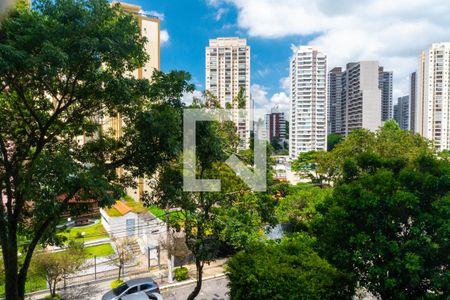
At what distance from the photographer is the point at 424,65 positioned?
3919 cm

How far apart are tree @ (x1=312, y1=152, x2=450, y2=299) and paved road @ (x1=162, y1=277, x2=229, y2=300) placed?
500 cm

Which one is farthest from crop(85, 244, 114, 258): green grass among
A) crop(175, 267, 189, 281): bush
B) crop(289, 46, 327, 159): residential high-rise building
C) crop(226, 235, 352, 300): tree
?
crop(289, 46, 327, 159): residential high-rise building

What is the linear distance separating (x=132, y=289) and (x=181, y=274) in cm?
233

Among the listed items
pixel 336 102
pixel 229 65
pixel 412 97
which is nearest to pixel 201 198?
pixel 229 65

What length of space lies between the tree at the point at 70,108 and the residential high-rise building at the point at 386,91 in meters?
59.4

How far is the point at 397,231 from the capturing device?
206 inches

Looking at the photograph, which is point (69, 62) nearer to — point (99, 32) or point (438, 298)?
point (99, 32)

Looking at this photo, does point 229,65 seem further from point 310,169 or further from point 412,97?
point 412,97

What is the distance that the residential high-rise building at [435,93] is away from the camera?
124 ft

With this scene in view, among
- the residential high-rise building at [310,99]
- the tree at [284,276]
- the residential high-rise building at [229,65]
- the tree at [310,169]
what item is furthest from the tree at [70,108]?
the residential high-rise building at [310,99]

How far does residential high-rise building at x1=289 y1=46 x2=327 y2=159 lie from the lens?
1534 inches

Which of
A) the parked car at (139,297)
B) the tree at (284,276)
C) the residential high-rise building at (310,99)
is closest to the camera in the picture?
the tree at (284,276)

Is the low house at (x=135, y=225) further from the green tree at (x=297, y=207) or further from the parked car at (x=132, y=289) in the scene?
the green tree at (x=297, y=207)

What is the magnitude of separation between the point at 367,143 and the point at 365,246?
1149cm
